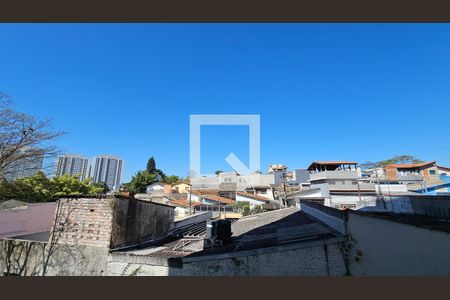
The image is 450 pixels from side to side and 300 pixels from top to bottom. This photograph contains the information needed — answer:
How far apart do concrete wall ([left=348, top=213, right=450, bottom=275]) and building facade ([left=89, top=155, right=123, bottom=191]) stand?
368ft

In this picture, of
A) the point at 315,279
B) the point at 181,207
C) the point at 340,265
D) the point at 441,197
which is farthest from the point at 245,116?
the point at 181,207

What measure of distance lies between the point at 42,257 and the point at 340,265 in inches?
328

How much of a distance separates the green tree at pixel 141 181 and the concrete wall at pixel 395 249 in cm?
5162

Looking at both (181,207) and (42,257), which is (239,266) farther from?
(181,207)

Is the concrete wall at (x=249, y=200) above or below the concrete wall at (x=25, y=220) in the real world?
above

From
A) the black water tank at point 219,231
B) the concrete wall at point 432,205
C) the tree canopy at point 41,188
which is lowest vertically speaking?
the black water tank at point 219,231

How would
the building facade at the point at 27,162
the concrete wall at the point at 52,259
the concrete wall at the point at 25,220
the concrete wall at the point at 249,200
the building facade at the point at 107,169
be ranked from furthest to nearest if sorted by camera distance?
the building facade at the point at 107,169 → the concrete wall at the point at 249,200 → the building facade at the point at 27,162 → the concrete wall at the point at 25,220 → the concrete wall at the point at 52,259

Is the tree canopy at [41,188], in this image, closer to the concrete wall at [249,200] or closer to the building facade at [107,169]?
the concrete wall at [249,200]

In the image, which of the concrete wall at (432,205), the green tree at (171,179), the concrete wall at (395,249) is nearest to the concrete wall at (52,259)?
the concrete wall at (395,249)

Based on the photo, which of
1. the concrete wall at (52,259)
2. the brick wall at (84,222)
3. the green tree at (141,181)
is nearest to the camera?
the concrete wall at (52,259)

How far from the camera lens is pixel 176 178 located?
63.4 meters

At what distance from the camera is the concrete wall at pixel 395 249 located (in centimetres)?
445

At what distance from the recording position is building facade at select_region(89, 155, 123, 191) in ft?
352

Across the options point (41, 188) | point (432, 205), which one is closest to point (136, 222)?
point (432, 205)
